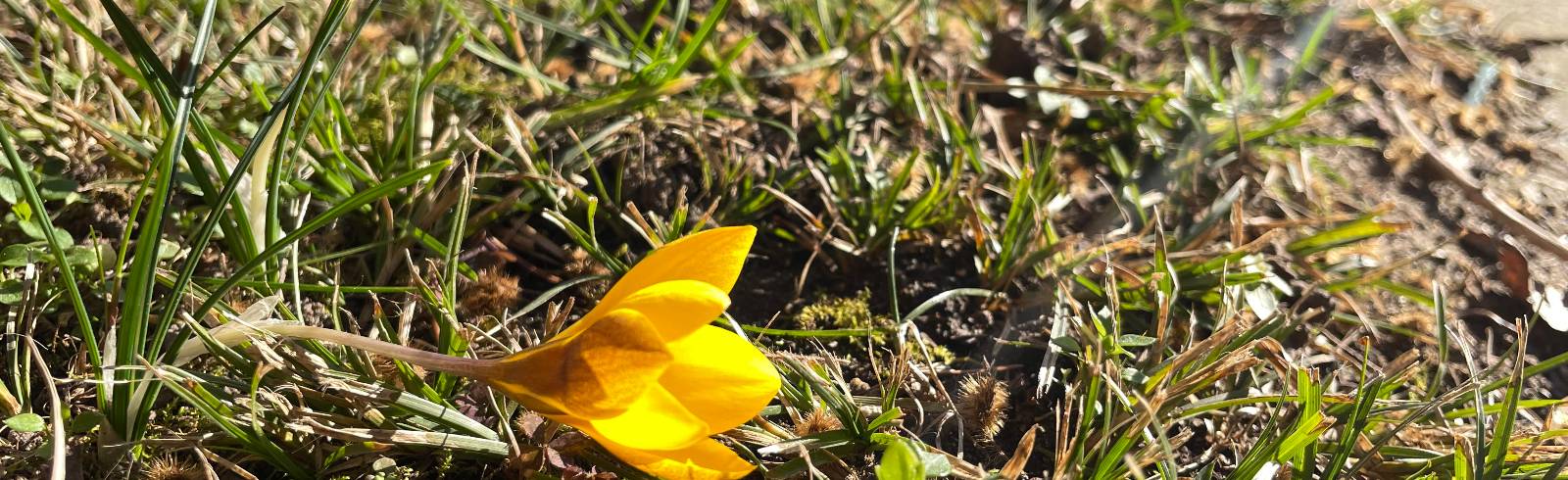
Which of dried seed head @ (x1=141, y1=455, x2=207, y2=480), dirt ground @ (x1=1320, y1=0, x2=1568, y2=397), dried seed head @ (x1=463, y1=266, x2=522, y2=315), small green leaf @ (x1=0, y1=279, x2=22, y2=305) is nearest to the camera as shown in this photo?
dried seed head @ (x1=141, y1=455, x2=207, y2=480)

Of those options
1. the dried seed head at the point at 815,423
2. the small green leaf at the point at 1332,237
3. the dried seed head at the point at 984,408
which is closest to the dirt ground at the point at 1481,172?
the small green leaf at the point at 1332,237

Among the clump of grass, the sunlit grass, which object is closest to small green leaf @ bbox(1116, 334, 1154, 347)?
the sunlit grass

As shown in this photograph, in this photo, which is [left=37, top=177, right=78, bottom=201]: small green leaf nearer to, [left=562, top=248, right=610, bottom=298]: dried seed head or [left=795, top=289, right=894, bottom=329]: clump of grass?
[left=562, top=248, right=610, bottom=298]: dried seed head

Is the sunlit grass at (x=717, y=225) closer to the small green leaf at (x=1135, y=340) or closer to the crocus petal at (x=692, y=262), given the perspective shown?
the small green leaf at (x=1135, y=340)

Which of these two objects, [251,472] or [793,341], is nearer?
[251,472]

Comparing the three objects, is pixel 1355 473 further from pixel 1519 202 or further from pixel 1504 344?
pixel 1519 202

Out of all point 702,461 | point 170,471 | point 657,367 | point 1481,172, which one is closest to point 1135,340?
point 702,461

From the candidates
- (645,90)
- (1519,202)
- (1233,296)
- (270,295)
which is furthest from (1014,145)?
(270,295)

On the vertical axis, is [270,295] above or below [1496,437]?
above
